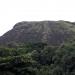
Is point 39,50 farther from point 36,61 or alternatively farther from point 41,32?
point 41,32

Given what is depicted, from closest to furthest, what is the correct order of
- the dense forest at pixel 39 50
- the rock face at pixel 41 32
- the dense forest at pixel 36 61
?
the dense forest at pixel 36 61 < the dense forest at pixel 39 50 < the rock face at pixel 41 32

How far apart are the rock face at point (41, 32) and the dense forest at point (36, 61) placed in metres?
34.2

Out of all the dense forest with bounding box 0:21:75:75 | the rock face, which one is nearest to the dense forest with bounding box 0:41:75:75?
the dense forest with bounding box 0:21:75:75

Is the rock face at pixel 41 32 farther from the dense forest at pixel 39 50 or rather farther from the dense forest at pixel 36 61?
the dense forest at pixel 36 61

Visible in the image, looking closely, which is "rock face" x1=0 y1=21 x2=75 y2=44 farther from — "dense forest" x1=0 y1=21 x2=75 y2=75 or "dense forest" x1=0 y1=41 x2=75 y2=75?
"dense forest" x1=0 y1=41 x2=75 y2=75

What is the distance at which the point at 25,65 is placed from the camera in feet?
59.3

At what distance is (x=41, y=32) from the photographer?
4636 inches

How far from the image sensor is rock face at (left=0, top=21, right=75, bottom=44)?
112250 mm

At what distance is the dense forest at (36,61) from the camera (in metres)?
17.9

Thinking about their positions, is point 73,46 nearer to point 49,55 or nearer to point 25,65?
point 49,55

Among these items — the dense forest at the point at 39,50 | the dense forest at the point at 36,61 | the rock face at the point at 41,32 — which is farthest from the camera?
the rock face at the point at 41,32

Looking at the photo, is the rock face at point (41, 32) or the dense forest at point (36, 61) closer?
the dense forest at point (36, 61)

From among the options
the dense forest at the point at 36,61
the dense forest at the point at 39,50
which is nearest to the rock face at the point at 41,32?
the dense forest at the point at 39,50

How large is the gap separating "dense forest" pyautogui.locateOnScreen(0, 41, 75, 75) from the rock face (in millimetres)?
34183
